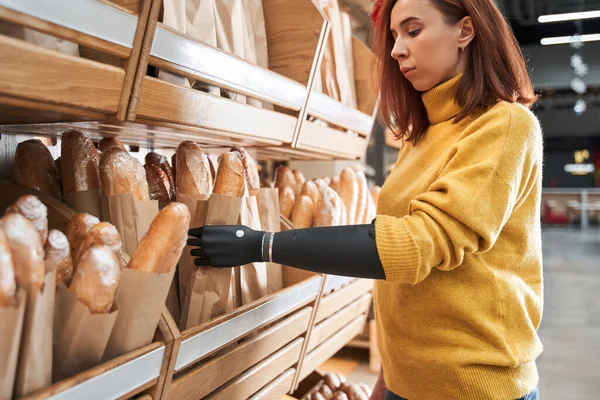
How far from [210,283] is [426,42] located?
2.45 ft

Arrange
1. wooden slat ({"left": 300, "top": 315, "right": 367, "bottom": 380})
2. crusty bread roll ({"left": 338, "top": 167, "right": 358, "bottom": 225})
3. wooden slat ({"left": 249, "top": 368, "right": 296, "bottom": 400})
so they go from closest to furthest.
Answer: wooden slat ({"left": 249, "top": 368, "right": 296, "bottom": 400}), wooden slat ({"left": 300, "top": 315, "right": 367, "bottom": 380}), crusty bread roll ({"left": 338, "top": 167, "right": 358, "bottom": 225})

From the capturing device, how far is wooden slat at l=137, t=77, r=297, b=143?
96 cm

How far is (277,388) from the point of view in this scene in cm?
155

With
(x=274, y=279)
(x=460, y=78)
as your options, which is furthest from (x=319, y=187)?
(x=460, y=78)

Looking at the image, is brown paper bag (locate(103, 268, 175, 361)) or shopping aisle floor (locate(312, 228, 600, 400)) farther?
shopping aisle floor (locate(312, 228, 600, 400))

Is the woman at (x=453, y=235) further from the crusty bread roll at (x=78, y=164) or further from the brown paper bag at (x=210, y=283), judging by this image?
the crusty bread roll at (x=78, y=164)

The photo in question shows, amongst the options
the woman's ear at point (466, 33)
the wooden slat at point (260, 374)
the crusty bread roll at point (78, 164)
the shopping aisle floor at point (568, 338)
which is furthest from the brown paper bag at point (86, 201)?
the shopping aisle floor at point (568, 338)

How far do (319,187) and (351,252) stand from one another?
903mm

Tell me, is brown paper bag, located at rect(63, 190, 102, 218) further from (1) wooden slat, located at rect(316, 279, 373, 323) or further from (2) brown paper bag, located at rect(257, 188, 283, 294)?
(1) wooden slat, located at rect(316, 279, 373, 323)

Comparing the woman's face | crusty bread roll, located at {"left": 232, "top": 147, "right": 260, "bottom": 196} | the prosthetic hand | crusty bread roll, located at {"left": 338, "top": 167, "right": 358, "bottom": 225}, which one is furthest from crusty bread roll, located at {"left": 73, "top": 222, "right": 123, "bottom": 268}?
crusty bread roll, located at {"left": 338, "top": 167, "right": 358, "bottom": 225}

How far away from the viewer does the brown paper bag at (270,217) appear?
152 cm

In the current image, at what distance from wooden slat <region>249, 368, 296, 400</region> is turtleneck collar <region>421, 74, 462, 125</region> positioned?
0.84 m

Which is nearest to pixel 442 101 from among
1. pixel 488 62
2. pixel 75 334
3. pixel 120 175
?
pixel 488 62

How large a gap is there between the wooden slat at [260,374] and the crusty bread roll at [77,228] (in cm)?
46
